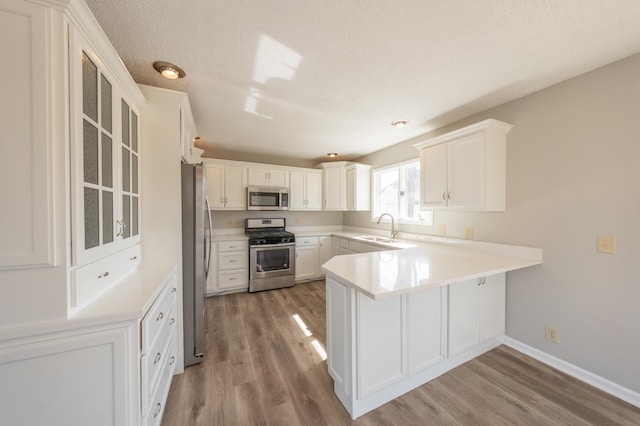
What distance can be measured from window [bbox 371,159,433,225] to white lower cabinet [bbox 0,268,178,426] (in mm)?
3130

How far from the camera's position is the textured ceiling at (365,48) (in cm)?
122

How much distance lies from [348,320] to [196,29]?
2008mm

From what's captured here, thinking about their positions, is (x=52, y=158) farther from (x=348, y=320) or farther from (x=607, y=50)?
(x=607, y=50)

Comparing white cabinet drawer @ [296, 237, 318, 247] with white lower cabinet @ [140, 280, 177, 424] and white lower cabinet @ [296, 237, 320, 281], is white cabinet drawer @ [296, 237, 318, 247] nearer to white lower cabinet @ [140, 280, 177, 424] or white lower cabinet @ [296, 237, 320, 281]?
white lower cabinet @ [296, 237, 320, 281]

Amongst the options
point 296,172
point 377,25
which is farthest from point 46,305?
point 296,172

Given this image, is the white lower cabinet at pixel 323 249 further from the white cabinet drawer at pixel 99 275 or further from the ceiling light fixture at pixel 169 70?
the ceiling light fixture at pixel 169 70

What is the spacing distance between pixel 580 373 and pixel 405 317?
1.51 m

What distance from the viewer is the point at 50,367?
89 centimetres

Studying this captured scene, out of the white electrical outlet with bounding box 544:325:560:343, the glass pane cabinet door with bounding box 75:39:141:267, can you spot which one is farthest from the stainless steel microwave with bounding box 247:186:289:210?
the white electrical outlet with bounding box 544:325:560:343

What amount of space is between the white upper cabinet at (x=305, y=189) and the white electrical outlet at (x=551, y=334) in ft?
11.3

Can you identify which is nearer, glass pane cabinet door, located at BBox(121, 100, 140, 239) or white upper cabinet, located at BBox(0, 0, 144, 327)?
white upper cabinet, located at BBox(0, 0, 144, 327)

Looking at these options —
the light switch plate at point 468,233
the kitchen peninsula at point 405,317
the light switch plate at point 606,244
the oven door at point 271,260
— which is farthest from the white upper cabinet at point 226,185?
the light switch plate at point 606,244

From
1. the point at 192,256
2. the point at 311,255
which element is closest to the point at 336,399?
the point at 192,256

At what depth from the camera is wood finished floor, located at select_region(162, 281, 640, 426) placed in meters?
1.46
